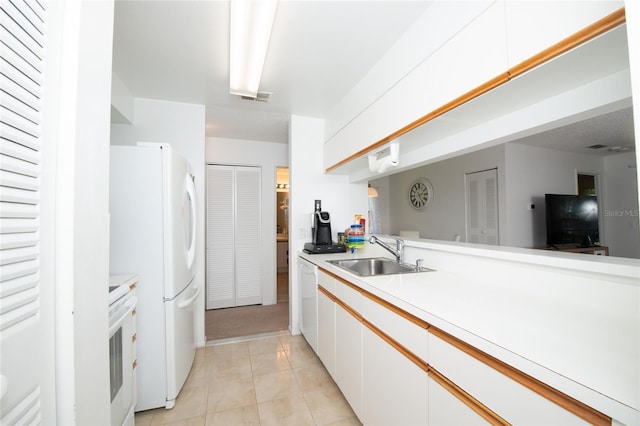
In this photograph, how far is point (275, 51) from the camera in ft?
6.01

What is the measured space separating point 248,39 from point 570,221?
14.8 feet

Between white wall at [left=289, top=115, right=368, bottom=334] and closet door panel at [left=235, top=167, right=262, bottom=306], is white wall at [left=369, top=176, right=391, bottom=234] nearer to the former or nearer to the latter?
white wall at [left=289, top=115, right=368, bottom=334]

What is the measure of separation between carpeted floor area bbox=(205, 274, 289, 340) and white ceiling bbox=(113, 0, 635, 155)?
Result: 2525 millimetres

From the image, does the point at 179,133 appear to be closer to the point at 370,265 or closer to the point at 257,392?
the point at 370,265

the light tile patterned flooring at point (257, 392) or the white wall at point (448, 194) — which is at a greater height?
the white wall at point (448, 194)

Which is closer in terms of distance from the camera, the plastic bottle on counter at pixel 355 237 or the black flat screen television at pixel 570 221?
the plastic bottle on counter at pixel 355 237

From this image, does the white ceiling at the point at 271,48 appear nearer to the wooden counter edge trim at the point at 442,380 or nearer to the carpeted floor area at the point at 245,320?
the wooden counter edge trim at the point at 442,380

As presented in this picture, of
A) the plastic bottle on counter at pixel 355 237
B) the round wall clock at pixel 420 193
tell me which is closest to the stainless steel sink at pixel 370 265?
the plastic bottle on counter at pixel 355 237

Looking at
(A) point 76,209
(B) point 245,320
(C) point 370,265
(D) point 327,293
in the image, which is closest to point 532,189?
(C) point 370,265

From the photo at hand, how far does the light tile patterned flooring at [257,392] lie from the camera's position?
1604mm

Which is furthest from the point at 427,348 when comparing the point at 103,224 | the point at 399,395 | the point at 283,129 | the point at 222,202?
the point at 222,202

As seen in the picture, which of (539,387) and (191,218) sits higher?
(191,218)

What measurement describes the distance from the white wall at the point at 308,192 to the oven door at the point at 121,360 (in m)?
1.59

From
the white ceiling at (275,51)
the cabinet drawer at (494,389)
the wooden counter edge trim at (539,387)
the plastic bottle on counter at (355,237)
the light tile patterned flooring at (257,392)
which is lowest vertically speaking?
the light tile patterned flooring at (257,392)
